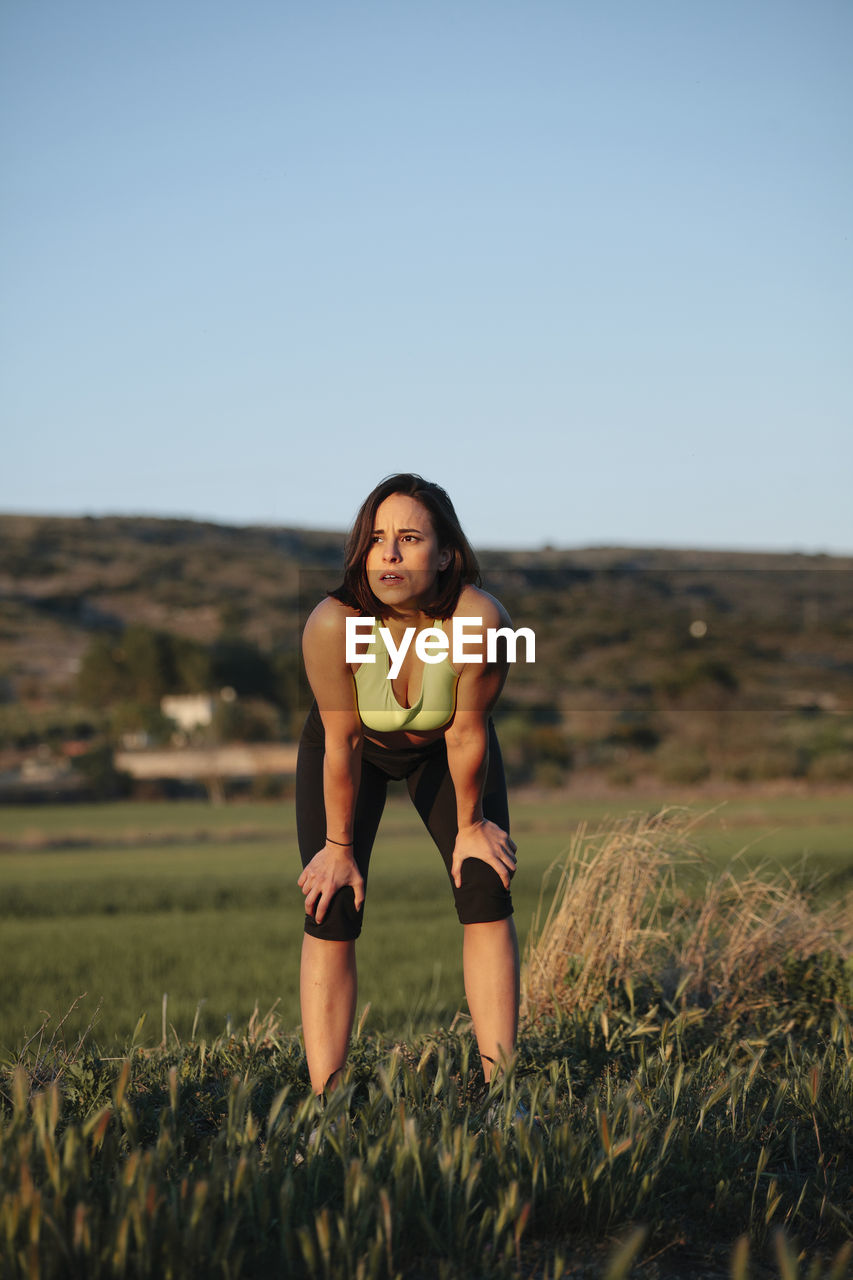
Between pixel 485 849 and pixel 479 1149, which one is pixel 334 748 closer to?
pixel 485 849

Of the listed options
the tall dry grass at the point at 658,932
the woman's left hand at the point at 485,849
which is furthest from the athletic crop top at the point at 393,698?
the tall dry grass at the point at 658,932

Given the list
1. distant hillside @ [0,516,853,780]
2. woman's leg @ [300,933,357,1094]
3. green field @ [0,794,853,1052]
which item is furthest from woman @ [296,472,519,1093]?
distant hillside @ [0,516,853,780]

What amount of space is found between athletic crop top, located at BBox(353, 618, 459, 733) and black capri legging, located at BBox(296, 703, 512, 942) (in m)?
0.18

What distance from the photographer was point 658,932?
4871mm

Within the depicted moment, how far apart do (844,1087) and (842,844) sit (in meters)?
19.8

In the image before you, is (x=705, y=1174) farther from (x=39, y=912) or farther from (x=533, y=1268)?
(x=39, y=912)

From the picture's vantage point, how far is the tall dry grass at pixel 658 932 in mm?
4793

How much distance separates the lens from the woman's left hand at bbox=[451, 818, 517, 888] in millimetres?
3514

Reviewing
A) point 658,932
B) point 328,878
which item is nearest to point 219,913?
point 658,932

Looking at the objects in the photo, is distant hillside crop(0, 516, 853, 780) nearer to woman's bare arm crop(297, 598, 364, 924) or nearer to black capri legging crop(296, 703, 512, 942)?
black capri legging crop(296, 703, 512, 942)

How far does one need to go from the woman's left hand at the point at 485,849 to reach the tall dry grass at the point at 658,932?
1.19 metres

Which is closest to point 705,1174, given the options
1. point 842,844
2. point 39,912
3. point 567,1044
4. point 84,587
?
point 567,1044

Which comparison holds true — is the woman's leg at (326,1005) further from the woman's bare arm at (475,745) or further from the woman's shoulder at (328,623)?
the woman's shoulder at (328,623)

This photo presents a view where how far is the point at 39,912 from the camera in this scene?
15352 mm
